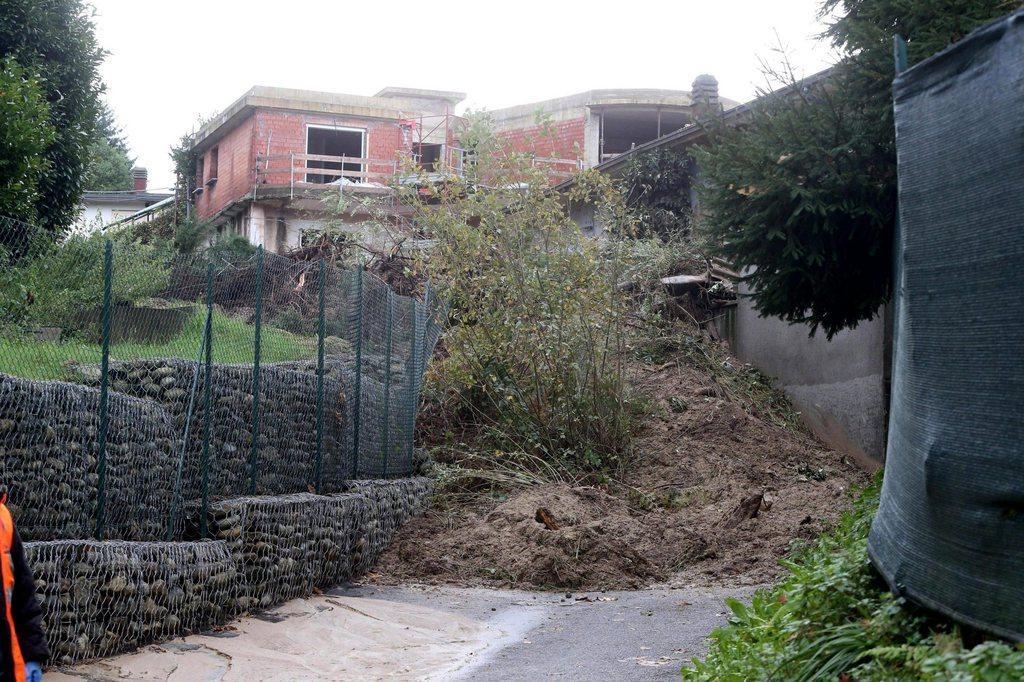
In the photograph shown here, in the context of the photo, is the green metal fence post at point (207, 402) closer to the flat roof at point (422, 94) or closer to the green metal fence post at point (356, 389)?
the green metal fence post at point (356, 389)

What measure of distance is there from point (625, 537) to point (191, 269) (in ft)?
19.2

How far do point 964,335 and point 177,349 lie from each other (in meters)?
6.28

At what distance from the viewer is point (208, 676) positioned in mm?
6781

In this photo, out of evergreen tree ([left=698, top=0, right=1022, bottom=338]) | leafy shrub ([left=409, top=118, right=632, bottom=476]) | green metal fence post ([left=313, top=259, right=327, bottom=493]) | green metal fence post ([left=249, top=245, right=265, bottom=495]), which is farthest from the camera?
leafy shrub ([left=409, top=118, right=632, bottom=476])

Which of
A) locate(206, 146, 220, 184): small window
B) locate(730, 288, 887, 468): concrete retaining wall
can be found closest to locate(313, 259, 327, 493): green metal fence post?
locate(730, 288, 887, 468): concrete retaining wall

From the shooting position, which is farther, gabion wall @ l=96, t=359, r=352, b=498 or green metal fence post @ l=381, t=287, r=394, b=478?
→ green metal fence post @ l=381, t=287, r=394, b=478

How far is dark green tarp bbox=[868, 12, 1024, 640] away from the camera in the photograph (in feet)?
11.6

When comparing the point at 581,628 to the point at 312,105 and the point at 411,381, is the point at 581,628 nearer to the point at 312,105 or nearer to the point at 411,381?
the point at 411,381

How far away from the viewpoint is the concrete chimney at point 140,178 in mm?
43781

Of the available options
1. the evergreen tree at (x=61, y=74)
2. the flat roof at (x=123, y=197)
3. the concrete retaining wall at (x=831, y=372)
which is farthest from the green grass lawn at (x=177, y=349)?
the flat roof at (x=123, y=197)

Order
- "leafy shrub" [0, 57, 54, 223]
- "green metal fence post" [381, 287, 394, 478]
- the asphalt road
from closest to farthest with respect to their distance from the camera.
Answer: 1. the asphalt road
2. "leafy shrub" [0, 57, 54, 223]
3. "green metal fence post" [381, 287, 394, 478]

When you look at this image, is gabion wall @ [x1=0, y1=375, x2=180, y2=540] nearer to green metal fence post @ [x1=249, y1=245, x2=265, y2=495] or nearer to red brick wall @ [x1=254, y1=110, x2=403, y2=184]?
green metal fence post @ [x1=249, y1=245, x2=265, y2=495]

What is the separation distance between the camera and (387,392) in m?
13.1

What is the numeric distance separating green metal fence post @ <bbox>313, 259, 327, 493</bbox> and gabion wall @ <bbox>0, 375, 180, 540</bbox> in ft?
8.14
